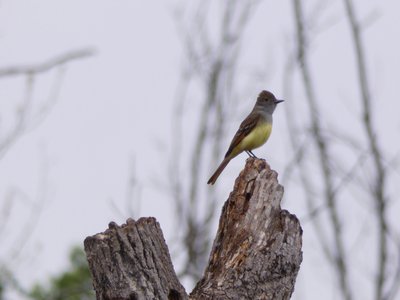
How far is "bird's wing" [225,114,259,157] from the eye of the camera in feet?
33.0

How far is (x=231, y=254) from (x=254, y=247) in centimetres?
14

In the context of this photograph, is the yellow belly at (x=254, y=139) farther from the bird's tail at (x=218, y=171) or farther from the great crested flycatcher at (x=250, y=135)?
the bird's tail at (x=218, y=171)

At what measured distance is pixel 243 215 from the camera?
21.1 ft

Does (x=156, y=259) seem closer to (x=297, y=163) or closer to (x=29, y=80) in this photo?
(x=29, y=80)

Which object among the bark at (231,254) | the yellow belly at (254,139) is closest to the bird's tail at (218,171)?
the yellow belly at (254,139)

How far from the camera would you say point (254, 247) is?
6293 mm

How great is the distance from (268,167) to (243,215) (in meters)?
0.42

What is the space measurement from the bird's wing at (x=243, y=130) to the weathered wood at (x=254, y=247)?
3.41 m

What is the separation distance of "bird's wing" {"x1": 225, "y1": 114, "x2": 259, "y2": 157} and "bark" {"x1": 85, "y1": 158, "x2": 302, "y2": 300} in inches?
126

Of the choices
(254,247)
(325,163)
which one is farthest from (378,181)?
(254,247)

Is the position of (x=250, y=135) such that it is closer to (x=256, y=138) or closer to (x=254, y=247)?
(x=256, y=138)

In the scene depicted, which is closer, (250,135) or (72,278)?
(250,135)

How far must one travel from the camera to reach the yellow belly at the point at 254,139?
32.7 ft

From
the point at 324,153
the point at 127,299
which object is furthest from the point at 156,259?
the point at 324,153
